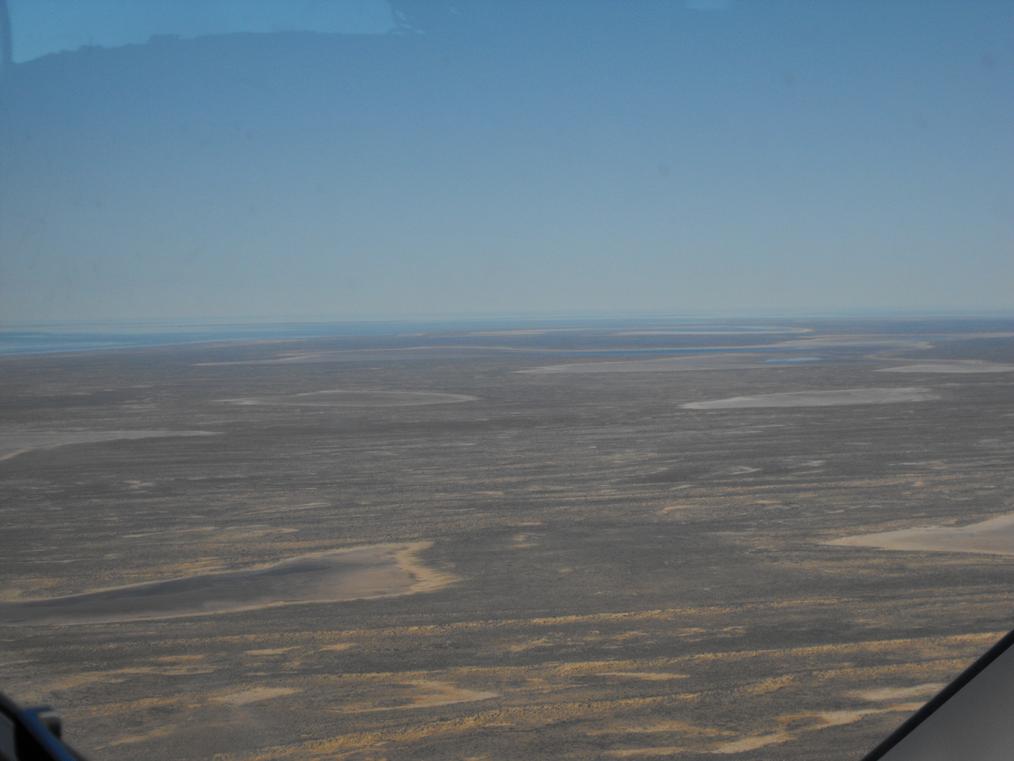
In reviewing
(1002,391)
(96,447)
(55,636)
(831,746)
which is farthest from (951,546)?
(1002,391)

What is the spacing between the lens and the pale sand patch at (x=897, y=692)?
4309 millimetres

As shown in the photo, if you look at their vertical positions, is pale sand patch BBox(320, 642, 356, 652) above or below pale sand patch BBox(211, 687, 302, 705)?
below

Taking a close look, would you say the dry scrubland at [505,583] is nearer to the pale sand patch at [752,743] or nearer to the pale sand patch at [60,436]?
the pale sand patch at [752,743]

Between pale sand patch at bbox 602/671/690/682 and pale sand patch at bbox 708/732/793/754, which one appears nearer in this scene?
pale sand patch at bbox 708/732/793/754

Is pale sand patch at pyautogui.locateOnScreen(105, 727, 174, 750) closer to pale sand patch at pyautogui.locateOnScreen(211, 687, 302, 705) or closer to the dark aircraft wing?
pale sand patch at pyautogui.locateOnScreen(211, 687, 302, 705)

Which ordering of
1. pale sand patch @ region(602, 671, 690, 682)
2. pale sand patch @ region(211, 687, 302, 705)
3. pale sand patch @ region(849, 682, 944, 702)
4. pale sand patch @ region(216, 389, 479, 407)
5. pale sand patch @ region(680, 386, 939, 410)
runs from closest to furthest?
1. pale sand patch @ region(849, 682, 944, 702)
2. pale sand patch @ region(211, 687, 302, 705)
3. pale sand patch @ region(602, 671, 690, 682)
4. pale sand patch @ region(680, 386, 939, 410)
5. pale sand patch @ region(216, 389, 479, 407)

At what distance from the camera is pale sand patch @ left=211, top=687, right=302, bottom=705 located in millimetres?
4461

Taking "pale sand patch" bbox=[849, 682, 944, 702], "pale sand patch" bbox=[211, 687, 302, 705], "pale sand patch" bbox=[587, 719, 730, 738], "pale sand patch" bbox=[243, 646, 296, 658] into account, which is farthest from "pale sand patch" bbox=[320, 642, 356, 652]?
"pale sand patch" bbox=[849, 682, 944, 702]

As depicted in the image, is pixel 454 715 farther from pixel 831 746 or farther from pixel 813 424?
pixel 813 424

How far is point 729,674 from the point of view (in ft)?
15.5

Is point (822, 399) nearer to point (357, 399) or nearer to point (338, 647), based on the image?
point (357, 399)

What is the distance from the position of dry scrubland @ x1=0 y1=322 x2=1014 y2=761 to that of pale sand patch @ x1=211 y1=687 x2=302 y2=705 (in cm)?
2

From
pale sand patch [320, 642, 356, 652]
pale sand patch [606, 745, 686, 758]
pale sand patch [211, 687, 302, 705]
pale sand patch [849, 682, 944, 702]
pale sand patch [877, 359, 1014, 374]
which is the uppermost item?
pale sand patch [877, 359, 1014, 374]

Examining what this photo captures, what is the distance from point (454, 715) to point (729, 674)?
50.5 inches
